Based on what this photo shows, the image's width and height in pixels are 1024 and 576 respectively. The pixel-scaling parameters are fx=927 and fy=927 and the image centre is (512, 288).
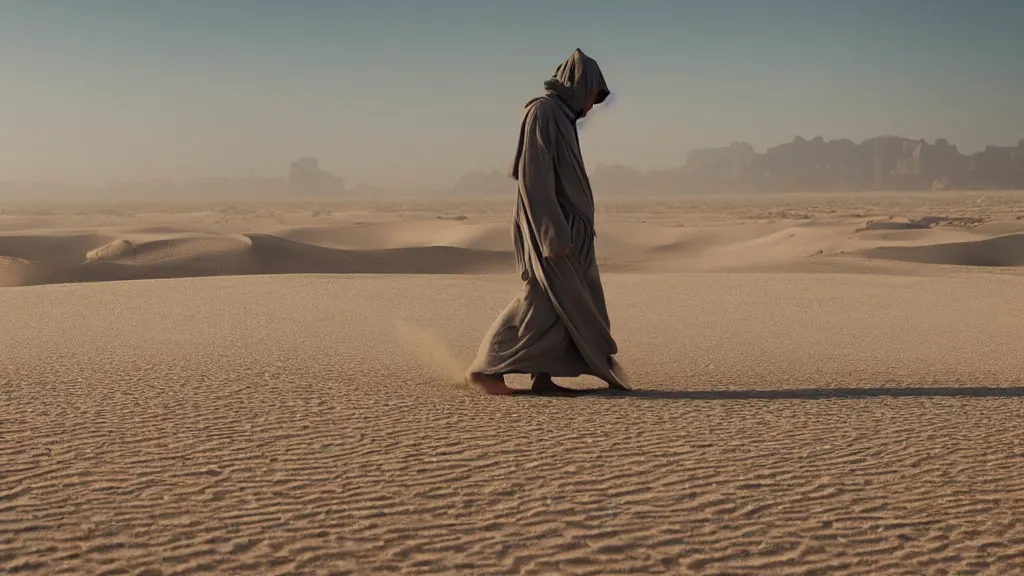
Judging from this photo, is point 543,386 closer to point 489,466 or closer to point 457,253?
point 489,466

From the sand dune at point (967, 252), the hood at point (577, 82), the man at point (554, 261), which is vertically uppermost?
the hood at point (577, 82)

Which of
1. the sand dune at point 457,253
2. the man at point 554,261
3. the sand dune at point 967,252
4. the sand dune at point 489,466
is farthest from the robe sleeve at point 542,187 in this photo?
the sand dune at point 967,252

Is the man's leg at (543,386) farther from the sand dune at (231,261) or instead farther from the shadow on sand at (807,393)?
the sand dune at (231,261)

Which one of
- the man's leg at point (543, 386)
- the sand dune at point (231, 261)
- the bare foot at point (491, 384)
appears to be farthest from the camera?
the sand dune at point (231, 261)

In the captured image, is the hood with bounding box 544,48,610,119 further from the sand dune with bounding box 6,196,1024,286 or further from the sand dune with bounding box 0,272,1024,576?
the sand dune with bounding box 6,196,1024,286

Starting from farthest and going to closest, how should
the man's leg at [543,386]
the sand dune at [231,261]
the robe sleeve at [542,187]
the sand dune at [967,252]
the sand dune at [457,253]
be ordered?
the sand dune at [967,252] < the sand dune at [457,253] < the sand dune at [231,261] < the man's leg at [543,386] < the robe sleeve at [542,187]

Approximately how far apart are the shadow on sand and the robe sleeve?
0.93 metres

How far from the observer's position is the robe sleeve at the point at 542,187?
17.5 feet

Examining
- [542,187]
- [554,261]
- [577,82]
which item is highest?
[577,82]

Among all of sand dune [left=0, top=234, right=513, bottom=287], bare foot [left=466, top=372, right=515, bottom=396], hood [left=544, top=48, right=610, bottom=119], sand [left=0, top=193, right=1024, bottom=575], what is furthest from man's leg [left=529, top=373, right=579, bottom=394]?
sand dune [left=0, top=234, right=513, bottom=287]

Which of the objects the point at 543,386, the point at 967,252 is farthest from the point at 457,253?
the point at 543,386

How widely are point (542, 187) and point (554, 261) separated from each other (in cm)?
44

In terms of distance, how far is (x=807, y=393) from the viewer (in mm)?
5672

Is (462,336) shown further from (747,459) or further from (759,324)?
(747,459)
